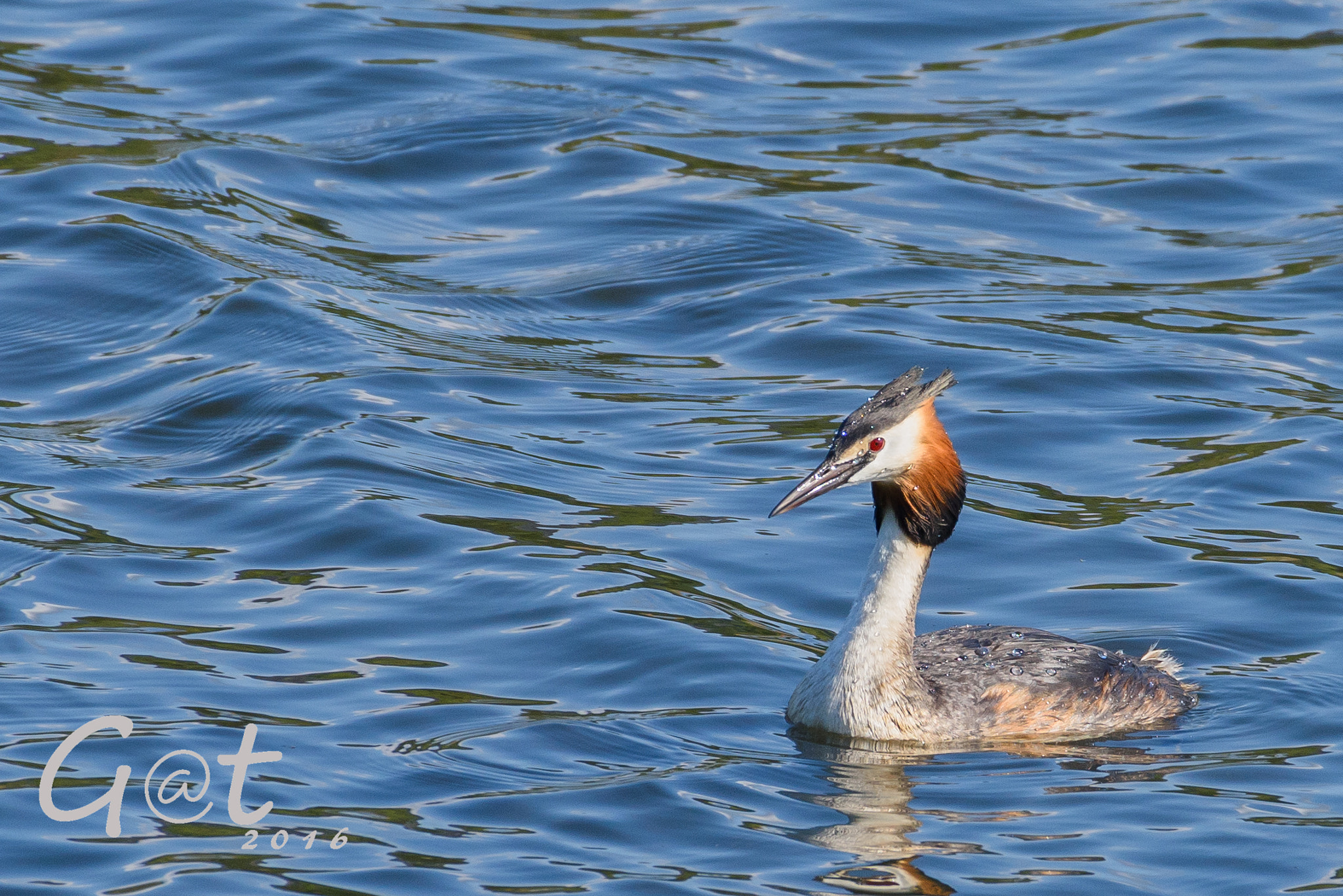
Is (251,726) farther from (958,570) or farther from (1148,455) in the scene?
(1148,455)

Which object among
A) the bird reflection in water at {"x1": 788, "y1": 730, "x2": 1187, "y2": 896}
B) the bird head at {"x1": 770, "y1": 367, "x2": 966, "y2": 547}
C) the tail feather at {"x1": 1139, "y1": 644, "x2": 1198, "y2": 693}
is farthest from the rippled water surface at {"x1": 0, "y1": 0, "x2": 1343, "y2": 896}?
the bird head at {"x1": 770, "y1": 367, "x2": 966, "y2": 547}

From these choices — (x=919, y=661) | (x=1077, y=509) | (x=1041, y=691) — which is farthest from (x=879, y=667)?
(x=1077, y=509)

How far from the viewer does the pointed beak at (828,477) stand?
335 inches

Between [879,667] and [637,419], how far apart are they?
3.90m

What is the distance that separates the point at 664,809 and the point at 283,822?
4.56 feet

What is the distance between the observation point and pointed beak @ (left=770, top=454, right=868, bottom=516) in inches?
335

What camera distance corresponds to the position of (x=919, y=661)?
9023 mm

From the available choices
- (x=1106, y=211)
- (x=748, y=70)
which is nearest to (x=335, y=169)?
(x=748, y=70)

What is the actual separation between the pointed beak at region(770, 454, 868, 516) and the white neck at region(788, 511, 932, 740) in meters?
0.43

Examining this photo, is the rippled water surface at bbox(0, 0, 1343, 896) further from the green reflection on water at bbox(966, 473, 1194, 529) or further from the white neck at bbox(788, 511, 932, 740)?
the white neck at bbox(788, 511, 932, 740)
